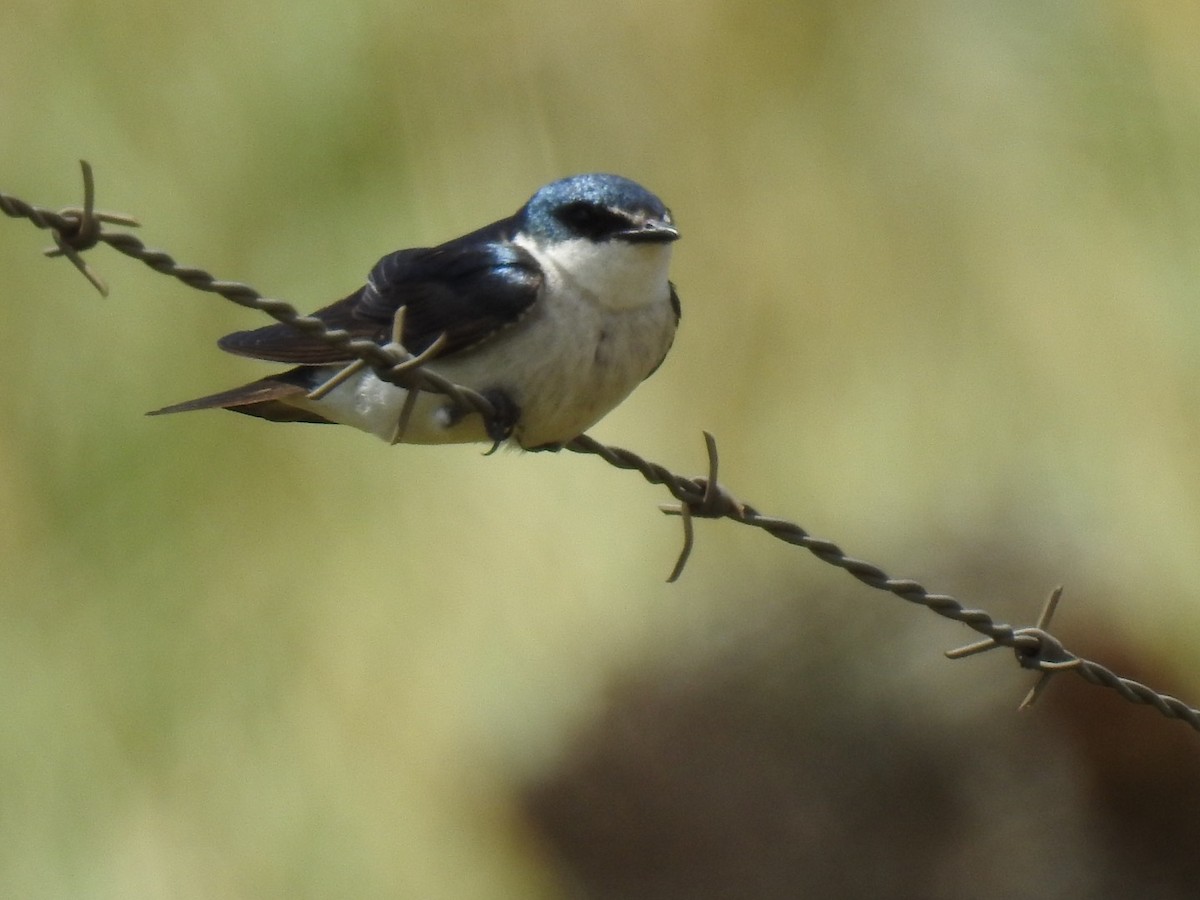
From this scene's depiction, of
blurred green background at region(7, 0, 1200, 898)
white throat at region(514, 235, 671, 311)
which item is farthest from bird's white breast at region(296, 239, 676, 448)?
blurred green background at region(7, 0, 1200, 898)

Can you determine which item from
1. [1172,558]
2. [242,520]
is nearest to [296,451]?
[242,520]

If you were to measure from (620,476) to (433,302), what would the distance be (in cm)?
238

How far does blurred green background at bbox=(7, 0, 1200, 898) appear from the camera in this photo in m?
5.84

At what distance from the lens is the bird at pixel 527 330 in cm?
342

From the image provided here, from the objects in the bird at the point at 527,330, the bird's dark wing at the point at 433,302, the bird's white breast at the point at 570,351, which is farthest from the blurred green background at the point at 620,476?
the bird's white breast at the point at 570,351

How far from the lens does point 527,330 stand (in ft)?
11.3

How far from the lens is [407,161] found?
6.01m

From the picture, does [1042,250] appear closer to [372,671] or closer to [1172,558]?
[1172,558]

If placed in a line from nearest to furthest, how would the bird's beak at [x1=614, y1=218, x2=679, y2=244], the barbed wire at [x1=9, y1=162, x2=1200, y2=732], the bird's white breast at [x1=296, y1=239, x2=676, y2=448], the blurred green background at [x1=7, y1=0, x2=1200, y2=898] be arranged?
the barbed wire at [x1=9, y1=162, x2=1200, y2=732], the bird's white breast at [x1=296, y1=239, x2=676, y2=448], the bird's beak at [x1=614, y1=218, x2=679, y2=244], the blurred green background at [x1=7, y1=0, x2=1200, y2=898]

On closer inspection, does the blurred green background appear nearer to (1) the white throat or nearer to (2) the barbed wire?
(1) the white throat

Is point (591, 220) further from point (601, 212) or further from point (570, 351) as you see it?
point (570, 351)

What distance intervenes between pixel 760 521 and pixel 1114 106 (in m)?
4.07

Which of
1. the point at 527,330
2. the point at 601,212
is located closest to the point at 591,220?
the point at 601,212

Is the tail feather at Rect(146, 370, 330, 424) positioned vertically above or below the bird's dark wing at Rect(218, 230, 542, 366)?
below
